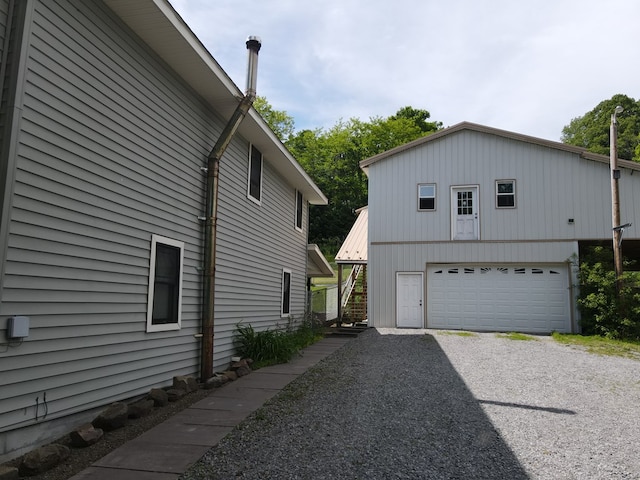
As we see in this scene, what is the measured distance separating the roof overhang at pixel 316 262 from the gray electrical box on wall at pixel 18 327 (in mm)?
10934

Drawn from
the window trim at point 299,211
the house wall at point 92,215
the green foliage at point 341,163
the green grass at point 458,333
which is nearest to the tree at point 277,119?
the green foliage at point 341,163

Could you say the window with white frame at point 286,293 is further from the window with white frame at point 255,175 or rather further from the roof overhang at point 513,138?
the roof overhang at point 513,138

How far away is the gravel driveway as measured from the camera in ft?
12.3

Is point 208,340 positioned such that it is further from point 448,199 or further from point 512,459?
point 448,199

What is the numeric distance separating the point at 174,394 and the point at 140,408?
2.73ft

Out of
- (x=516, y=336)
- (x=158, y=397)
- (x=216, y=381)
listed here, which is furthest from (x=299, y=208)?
(x=158, y=397)

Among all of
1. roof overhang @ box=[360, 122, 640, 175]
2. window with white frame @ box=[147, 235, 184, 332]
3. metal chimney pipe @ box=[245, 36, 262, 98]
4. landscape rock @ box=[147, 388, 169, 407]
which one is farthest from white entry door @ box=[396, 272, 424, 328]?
landscape rock @ box=[147, 388, 169, 407]

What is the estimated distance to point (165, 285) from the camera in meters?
6.14

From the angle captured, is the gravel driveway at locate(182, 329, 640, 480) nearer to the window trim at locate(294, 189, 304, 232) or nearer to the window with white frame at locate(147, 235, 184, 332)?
the window with white frame at locate(147, 235, 184, 332)

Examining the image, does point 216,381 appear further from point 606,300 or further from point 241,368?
point 606,300

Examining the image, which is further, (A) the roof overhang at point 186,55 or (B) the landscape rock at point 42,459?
(A) the roof overhang at point 186,55

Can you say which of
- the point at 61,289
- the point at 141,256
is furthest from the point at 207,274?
the point at 61,289

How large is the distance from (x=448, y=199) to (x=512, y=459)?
1224 centimetres

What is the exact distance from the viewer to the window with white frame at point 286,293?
38.9 feet
